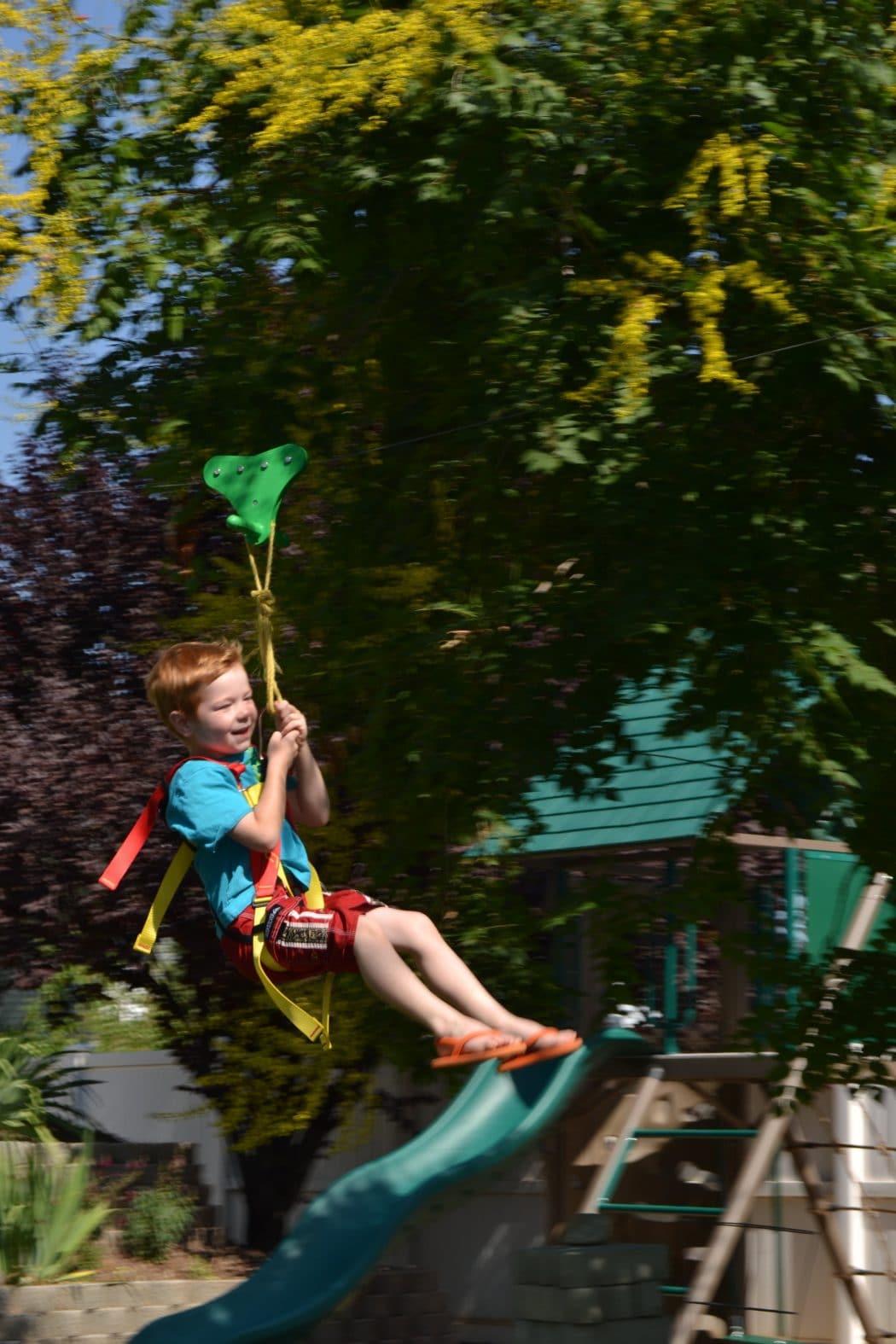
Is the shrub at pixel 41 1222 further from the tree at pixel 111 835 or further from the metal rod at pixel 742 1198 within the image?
the metal rod at pixel 742 1198

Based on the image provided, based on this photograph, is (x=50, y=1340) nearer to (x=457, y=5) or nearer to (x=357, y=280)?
(x=357, y=280)

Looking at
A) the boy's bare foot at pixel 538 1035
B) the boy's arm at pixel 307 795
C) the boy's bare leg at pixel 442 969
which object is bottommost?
the boy's bare foot at pixel 538 1035

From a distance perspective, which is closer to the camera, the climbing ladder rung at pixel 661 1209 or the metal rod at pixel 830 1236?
the metal rod at pixel 830 1236

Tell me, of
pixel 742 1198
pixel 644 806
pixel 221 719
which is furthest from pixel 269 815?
pixel 644 806

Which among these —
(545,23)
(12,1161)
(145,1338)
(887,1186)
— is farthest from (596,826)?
(545,23)

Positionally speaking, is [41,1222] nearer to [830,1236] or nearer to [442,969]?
[830,1236]

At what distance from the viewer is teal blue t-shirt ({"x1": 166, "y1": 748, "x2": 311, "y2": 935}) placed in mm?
4781

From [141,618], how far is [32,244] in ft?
16.3

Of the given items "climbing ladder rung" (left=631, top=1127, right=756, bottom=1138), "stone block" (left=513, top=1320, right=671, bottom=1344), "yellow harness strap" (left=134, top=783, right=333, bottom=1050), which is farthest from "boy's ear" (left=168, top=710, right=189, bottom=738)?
"climbing ladder rung" (left=631, top=1127, right=756, bottom=1138)

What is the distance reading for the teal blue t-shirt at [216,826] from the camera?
4781mm

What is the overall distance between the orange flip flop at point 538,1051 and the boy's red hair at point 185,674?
1.30 metres

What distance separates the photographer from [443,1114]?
5.92 m

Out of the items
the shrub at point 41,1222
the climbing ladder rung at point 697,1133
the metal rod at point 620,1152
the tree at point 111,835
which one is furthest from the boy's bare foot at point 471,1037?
the shrub at point 41,1222

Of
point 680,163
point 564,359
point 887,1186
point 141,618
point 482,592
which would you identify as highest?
point 680,163
